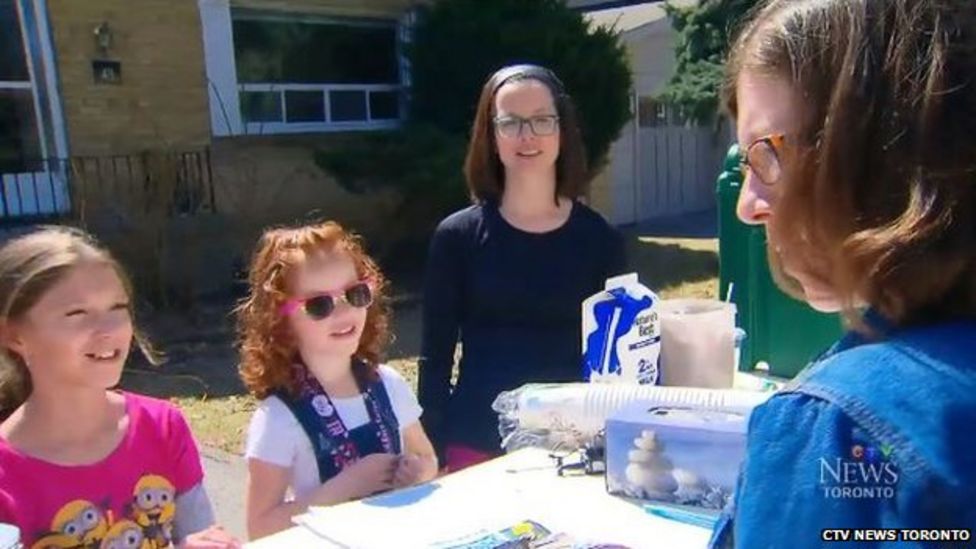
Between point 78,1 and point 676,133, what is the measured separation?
10.2 metres

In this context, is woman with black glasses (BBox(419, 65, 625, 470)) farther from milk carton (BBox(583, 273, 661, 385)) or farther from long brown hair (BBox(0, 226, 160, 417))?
long brown hair (BBox(0, 226, 160, 417))

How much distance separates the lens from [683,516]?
160cm

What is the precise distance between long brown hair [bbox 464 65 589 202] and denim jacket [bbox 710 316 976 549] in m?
1.78

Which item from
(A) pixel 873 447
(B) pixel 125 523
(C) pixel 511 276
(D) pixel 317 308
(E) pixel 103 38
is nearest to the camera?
(A) pixel 873 447

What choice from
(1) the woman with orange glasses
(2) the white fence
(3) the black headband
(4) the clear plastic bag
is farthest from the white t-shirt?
(2) the white fence

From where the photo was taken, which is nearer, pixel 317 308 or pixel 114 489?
pixel 114 489

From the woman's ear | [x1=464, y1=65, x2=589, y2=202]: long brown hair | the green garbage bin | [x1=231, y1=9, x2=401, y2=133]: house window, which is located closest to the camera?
the woman's ear

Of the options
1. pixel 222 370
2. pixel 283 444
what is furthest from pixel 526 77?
pixel 222 370

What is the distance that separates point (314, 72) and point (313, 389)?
9062mm

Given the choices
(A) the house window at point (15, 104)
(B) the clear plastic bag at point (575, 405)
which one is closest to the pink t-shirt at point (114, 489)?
(B) the clear plastic bag at point (575, 405)

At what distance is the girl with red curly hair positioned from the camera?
74.3 inches

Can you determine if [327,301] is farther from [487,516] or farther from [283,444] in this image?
[487,516]

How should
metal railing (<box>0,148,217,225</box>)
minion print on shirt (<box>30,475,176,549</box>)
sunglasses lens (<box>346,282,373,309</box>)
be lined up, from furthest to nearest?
metal railing (<box>0,148,217,225</box>) < sunglasses lens (<box>346,282,373,309</box>) < minion print on shirt (<box>30,475,176,549</box>)

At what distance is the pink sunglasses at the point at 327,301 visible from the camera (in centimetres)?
196
